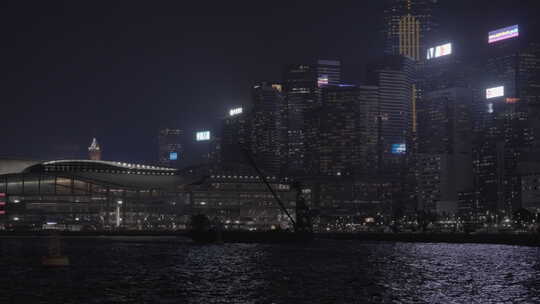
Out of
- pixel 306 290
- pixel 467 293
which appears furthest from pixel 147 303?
pixel 467 293

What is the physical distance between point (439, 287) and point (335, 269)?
24753 millimetres

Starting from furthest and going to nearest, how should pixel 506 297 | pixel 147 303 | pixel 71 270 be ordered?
1. pixel 71 270
2. pixel 506 297
3. pixel 147 303

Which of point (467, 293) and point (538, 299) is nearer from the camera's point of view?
point (538, 299)

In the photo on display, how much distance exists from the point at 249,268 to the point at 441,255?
4761cm

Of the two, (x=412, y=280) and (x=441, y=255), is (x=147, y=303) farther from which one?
(x=441, y=255)

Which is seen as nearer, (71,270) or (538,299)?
(538,299)

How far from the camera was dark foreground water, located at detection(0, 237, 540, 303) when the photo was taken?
75062 millimetres

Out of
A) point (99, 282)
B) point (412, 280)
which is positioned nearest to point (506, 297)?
point (412, 280)

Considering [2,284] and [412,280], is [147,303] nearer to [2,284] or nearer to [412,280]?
[2,284]

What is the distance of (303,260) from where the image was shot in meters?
126

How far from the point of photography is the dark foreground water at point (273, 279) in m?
75.1

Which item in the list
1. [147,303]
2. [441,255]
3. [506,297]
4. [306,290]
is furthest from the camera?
[441,255]

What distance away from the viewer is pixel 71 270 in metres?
105

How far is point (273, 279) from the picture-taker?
3688 inches
